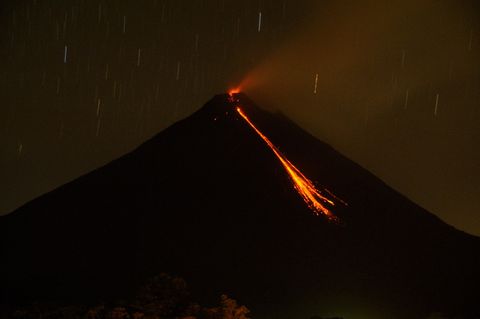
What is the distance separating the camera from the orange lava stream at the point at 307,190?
33938 mm

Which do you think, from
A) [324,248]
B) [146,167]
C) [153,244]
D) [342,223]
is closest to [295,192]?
[342,223]

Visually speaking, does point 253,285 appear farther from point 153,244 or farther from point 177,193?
point 177,193

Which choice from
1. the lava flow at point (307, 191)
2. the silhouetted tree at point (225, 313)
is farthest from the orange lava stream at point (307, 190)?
the silhouetted tree at point (225, 313)

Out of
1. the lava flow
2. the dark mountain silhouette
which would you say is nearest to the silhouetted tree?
the dark mountain silhouette

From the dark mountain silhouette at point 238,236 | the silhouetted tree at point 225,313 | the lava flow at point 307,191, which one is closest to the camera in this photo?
the silhouetted tree at point 225,313

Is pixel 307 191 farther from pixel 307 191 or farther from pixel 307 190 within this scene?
pixel 307 190

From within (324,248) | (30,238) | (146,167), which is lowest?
(324,248)

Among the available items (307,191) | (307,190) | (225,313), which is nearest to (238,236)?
(307,191)

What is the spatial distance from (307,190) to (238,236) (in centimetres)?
716

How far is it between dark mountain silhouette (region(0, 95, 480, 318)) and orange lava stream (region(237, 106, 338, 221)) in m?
0.68

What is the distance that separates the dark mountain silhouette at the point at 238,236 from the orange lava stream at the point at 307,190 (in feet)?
2.23

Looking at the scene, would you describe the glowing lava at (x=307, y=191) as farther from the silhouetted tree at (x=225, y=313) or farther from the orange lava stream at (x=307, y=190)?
the silhouetted tree at (x=225, y=313)

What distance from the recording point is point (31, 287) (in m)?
26.1

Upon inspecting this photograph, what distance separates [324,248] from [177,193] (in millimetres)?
11576
